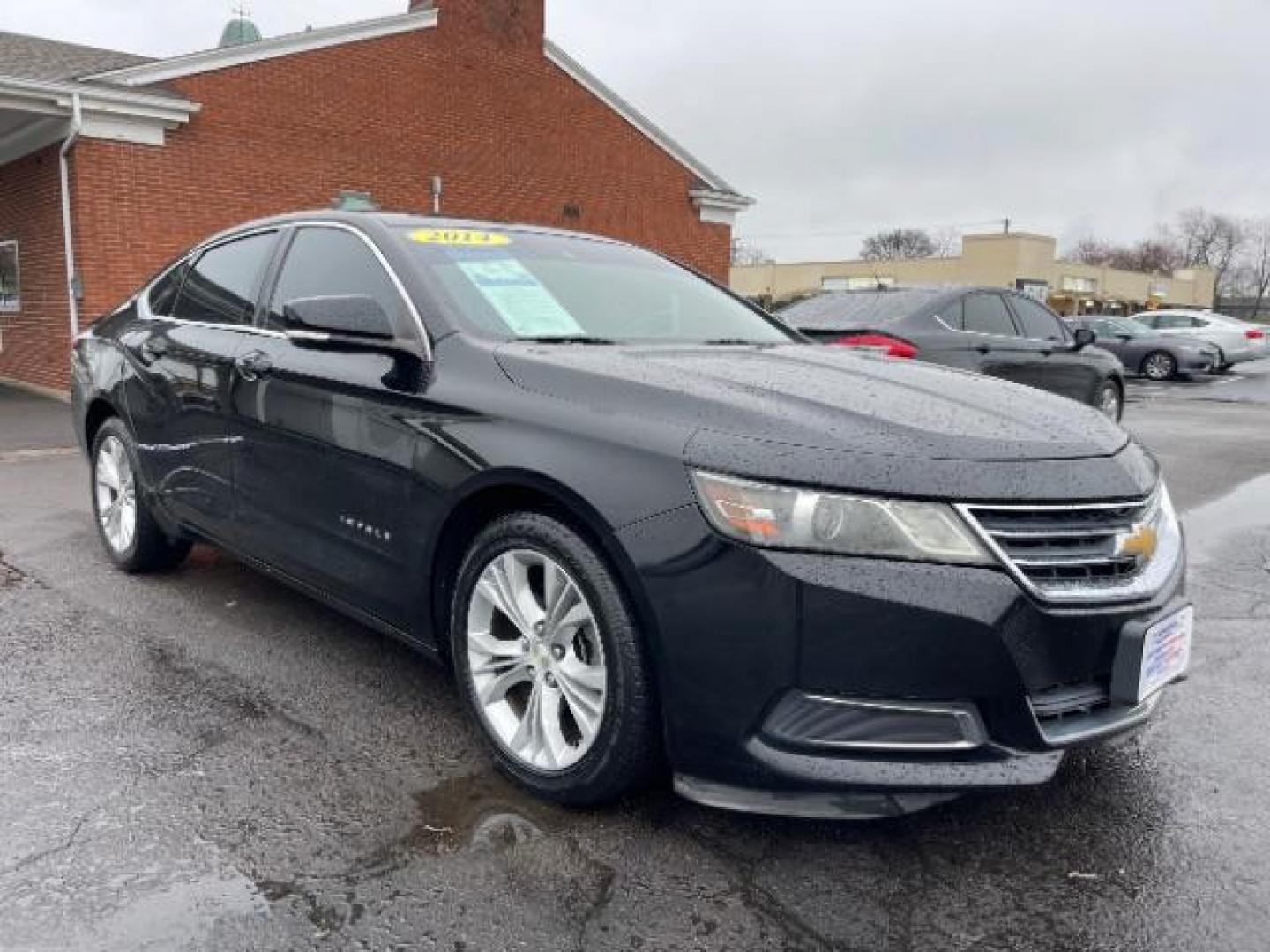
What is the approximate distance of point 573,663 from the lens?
2562 mm

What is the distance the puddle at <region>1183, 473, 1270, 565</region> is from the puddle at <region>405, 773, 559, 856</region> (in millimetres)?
4328

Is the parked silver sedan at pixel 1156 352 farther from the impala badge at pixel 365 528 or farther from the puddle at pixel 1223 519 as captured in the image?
the impala badge at pixel 365 528

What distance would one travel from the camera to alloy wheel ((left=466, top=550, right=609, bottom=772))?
252cm

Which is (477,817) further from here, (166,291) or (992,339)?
(992,339)

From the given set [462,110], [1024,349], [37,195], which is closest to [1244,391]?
[1024,349]

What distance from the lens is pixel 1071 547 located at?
7.41 ft

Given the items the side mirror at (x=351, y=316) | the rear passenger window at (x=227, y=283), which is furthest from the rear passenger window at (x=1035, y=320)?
the side mirror at (x=351, y=316)

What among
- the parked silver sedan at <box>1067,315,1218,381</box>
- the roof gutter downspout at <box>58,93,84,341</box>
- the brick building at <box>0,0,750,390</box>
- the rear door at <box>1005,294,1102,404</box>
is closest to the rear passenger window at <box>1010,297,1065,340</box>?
the rear door at <box>1005,294,1102,404</box>

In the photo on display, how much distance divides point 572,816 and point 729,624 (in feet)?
2.52

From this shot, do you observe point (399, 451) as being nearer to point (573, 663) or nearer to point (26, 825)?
point (573, 663)

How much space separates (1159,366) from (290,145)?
17835mm

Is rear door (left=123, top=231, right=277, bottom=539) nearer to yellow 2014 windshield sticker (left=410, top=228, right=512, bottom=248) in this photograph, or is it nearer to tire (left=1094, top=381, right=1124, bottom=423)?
yellow 2014 windshield sticker (left=410, top=228, right=512, bottom=248)

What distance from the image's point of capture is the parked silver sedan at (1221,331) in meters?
24.0

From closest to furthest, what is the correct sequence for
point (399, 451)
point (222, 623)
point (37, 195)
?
point (399, 451), point (222, 623), point (37, 195)
